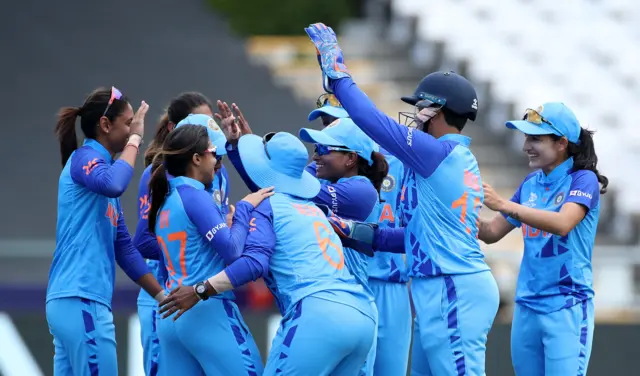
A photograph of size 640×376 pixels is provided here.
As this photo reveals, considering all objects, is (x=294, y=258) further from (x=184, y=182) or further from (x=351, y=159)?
(x=351, y=159)

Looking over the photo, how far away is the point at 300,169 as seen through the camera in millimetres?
5559

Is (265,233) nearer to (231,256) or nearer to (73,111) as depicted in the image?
(231,256)

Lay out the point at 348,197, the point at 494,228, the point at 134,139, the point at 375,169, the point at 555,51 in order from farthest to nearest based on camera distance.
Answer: the point at 555,51
the point at 494,228
the point at 375,169
the point at 134,139
the point at 348,197

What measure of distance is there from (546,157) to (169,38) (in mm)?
13094

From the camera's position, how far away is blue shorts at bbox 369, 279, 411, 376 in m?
6.45

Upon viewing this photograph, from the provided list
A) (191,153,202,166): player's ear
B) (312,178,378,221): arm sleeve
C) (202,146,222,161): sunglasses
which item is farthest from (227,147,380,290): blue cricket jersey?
(191,153,202,166): player's ear

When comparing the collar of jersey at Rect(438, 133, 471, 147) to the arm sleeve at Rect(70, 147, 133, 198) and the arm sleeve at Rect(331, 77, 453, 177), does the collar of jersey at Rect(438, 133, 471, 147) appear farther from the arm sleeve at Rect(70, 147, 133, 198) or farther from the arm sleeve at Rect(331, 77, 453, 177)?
the arm sleeve at Rect(70, 147, 133, 198)

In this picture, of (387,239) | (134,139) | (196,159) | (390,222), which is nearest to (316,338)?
(387,239)

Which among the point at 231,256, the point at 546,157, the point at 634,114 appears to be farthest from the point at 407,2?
the point at 231,256

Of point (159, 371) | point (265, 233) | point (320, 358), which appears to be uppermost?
point (265, 233)

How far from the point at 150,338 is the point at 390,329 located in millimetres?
1336

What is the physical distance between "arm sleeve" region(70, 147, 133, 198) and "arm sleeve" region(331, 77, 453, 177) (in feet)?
4.04

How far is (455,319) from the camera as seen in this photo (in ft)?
18.5

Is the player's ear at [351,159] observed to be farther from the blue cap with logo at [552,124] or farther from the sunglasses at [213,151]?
the blue cap with logo at [552,124]
